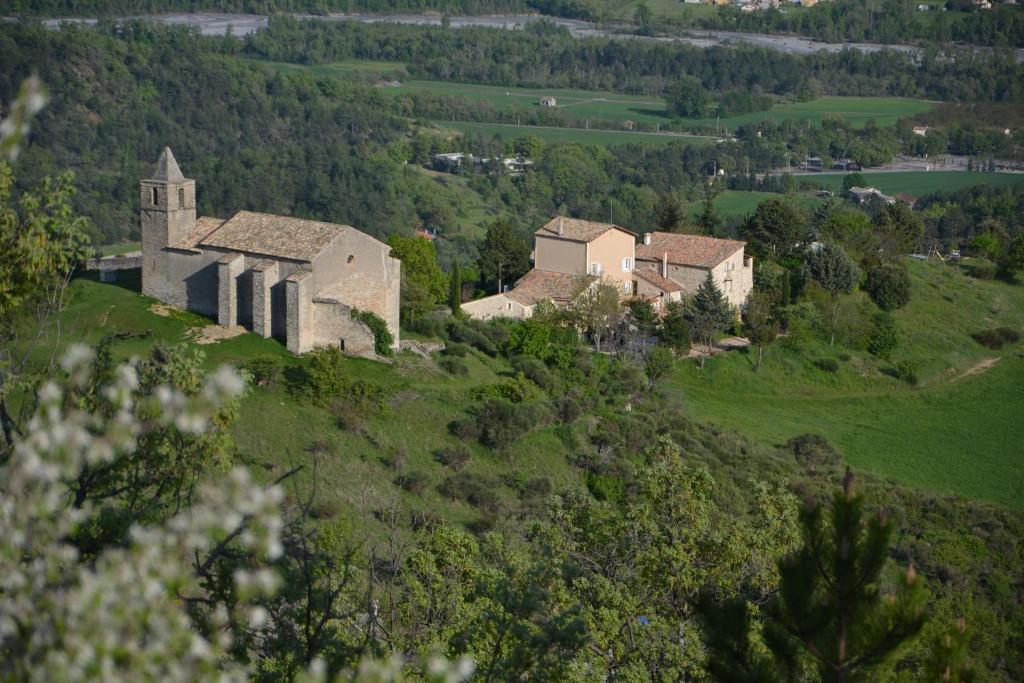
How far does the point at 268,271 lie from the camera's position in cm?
2895

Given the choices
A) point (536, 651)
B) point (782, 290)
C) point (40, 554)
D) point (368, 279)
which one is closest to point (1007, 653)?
point (536, 651)

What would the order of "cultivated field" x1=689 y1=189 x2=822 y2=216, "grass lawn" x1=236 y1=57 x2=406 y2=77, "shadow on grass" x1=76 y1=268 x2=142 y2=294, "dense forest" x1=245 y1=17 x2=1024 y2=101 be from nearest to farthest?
"shadow on grass" x1=76 y1=268 x2=142 y2=294 < "cultivated field" x1=689 y1=189 x2=822 y2=216 < "grass lawn" x1=236 y1=57 x2=406 y2=77 < "dense forest" x1=245 y1=17 x2=1024 y2=101

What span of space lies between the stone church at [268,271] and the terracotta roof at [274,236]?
0.02 m

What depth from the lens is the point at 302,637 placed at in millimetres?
11477

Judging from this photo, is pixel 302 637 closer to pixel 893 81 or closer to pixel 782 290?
pixel 782 290

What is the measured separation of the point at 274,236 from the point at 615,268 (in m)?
12.7

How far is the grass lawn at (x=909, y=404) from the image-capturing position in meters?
33.4

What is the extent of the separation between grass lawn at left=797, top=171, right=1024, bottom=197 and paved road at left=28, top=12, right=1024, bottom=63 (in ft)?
131

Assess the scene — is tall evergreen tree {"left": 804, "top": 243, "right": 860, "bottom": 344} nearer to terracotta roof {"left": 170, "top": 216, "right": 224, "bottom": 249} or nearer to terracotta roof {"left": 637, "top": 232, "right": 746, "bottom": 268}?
terracotta roof {"left": 637, "top": 232, "right": 746, "bottom": 268}

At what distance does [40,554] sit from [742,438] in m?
27.7

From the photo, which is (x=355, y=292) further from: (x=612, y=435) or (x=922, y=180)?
(x=922, y=180)

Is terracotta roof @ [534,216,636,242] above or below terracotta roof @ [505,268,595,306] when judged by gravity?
above

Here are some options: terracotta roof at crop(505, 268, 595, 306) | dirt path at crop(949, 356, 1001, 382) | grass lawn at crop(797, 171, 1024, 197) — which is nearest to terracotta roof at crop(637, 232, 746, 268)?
terracotta roof at crop(505, 268, 595, 306)

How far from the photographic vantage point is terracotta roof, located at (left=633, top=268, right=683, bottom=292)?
1567 inches
